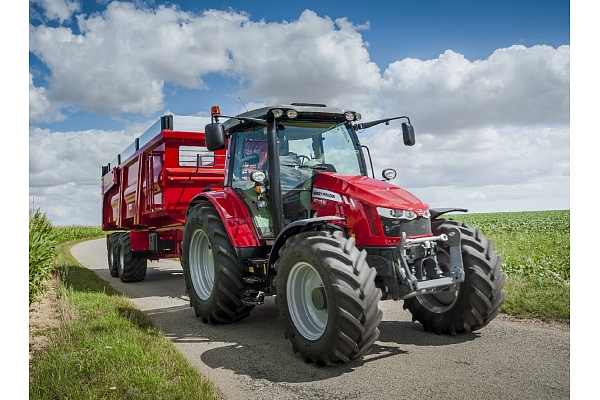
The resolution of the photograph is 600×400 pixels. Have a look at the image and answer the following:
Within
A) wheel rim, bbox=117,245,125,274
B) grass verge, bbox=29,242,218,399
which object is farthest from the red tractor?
wheel rim, bbox=117,245,125,274

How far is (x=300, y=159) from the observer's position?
629 centimetres

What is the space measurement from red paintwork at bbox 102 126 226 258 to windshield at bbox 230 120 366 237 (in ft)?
9.82

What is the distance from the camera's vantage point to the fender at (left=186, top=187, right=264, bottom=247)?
20.9 feet

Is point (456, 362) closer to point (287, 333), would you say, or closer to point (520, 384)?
point (520, 384)

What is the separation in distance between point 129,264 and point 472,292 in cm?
796

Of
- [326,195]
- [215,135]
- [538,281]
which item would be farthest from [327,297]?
[538,281]

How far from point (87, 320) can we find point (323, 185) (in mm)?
3597

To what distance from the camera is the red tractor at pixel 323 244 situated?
15.5 feet

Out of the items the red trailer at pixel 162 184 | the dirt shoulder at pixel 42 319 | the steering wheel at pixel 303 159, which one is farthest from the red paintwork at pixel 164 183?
the steering wheel at pixel 303 159

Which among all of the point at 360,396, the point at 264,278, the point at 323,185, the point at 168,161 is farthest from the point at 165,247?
the point at 360,396

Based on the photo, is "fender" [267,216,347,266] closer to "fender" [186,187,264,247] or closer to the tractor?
the tractor

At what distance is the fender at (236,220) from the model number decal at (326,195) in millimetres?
1016

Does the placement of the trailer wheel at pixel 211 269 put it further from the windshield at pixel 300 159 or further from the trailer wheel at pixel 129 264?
the trailer wheel at pixel 129 264

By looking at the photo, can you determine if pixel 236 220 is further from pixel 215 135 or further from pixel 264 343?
pixel 264 343
